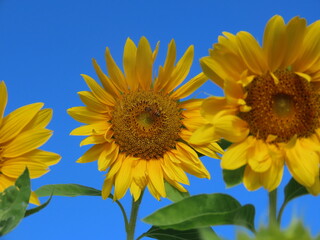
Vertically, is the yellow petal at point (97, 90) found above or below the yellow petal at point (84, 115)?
above

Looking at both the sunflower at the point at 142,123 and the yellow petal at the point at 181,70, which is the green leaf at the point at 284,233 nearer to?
the sunflower at the point at 142,123

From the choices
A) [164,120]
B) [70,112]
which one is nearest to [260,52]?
[164,120]

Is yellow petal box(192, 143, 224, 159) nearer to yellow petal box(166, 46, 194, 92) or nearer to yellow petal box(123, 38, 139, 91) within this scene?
yellow petal box(166, 46, 194, 92)

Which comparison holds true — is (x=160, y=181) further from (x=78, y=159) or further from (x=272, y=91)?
(x=272, y=91)

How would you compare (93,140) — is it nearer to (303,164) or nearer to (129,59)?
(129,59)

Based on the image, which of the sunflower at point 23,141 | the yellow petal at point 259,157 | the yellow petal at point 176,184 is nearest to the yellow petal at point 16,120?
the sunflower at point 23,141

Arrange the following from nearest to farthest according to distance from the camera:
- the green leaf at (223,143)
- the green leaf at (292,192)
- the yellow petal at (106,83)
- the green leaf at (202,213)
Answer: the green leaf at (202,213) → the green leaf at (292,192) → the green leaf at (223,143) → the yellow petal at (106,83)

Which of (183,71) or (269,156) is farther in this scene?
(183,71)
